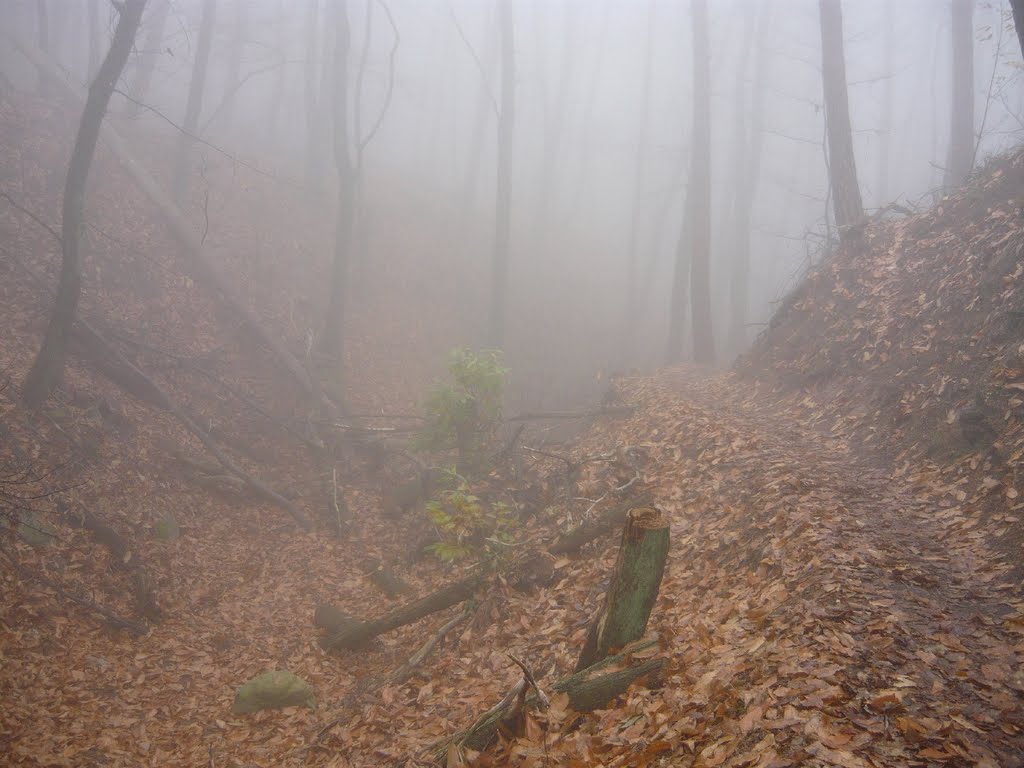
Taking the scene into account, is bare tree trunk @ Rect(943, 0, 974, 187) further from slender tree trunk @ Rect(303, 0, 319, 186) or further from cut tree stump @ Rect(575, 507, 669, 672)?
slender tree trunk @ Rect(303, 0, 319, 186)

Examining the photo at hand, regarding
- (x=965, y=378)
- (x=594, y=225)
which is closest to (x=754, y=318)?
(x=594, y=225)

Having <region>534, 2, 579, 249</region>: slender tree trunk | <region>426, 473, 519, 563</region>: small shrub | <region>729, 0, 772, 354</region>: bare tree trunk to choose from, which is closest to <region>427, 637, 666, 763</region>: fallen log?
<region>426, 473, 519, 563</region>: small shrub

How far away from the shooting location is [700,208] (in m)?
16.3

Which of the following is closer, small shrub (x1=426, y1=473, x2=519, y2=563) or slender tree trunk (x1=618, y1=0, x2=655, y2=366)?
small shrub (x1=426, y1=473, x2=519, y2=563)

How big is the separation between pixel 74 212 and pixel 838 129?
13496 mm

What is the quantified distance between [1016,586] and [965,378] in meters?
3.35

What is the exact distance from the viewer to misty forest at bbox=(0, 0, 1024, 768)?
3.98 metres

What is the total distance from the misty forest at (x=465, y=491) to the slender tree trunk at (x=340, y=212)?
8 centimetres

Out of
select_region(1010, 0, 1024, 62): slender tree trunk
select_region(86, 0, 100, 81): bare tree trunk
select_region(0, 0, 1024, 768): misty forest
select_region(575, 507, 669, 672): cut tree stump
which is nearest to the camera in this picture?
select_region(0, 0, 1024, 768): misty forest

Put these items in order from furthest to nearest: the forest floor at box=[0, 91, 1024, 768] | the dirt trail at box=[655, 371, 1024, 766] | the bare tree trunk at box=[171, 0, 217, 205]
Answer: the bare tree trunk at box=[171, 0, 217, 205] < the forest floor at box=[0, 91, 1024, 768] < the dirt trail at box=[655, 371, 1024, 766]

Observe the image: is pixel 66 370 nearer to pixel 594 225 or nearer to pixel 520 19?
pixel 594 225

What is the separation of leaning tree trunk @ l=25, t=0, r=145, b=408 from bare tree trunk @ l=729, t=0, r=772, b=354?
1914cm

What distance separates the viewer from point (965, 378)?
6828 millimetres

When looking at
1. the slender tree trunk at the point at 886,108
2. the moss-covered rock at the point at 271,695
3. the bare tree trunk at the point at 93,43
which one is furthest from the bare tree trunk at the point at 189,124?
the slender tree trunk at the point at 886,108
